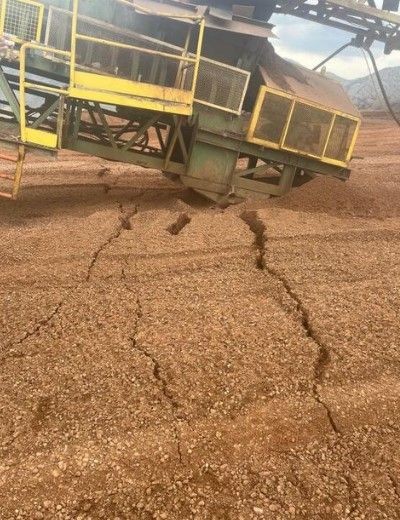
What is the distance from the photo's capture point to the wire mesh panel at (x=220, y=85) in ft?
20.5

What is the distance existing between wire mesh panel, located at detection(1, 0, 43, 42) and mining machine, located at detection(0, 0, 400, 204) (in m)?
0.01

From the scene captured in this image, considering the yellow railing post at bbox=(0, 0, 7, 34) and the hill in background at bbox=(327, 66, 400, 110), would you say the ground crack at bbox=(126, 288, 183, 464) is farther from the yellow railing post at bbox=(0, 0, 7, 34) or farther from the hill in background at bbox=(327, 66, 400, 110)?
the hill in background at bbox=(327, 66, 400, 110)

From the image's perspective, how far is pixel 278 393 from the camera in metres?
2.97

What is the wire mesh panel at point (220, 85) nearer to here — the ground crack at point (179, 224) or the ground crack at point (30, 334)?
the ground crack at point (179, 224)

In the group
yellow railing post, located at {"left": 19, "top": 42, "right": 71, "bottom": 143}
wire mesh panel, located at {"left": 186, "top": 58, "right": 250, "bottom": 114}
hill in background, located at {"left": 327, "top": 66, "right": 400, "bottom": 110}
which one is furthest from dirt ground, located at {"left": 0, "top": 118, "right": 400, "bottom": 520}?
hill in background, located at {"left": 327, "top": 66, "right": 400, "bottom": 110}

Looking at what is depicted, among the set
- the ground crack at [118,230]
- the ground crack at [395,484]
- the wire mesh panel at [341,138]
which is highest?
the wire mesh panel at [341,138]

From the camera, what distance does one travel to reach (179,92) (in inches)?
235

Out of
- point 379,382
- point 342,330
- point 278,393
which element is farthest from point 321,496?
point 342,330

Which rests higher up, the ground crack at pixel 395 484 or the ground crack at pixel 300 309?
the ground crack at pixel 395 484

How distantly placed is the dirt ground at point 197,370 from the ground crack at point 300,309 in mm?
16

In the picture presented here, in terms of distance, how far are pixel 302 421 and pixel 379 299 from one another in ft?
6.35

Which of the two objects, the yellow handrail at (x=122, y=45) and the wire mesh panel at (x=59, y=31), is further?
the wire mesh panel at (x=59, y=31)

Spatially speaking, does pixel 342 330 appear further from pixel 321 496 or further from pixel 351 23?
pixel 351 23

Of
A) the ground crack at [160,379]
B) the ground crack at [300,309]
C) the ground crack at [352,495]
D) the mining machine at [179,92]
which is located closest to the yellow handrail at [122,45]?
the mining machine at [179,92]
